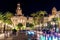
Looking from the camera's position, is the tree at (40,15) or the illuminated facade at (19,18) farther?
the illuminated facade at (19,18)

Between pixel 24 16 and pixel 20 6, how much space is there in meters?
1.76

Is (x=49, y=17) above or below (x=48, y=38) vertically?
above

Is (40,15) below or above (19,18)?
above

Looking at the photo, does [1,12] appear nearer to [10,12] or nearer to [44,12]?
[10,12]

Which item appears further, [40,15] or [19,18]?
[19,18]

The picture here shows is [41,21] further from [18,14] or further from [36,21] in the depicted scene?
[18,14]

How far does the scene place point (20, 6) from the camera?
3734 centimetres

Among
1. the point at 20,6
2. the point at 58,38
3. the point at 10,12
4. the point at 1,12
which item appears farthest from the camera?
the point at 20,6

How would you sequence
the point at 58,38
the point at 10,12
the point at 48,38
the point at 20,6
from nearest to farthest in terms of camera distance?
the point at 58,38, the point at 48,38, the point at 10,12, the point at 20,6

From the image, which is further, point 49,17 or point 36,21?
point 49,17

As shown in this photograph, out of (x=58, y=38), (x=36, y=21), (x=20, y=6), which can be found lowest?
(x=58, y=38)

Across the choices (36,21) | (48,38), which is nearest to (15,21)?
(36,21)

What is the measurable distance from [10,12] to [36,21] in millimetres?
4042

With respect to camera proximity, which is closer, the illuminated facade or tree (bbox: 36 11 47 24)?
tree (bbox: 36 11 47 24)
